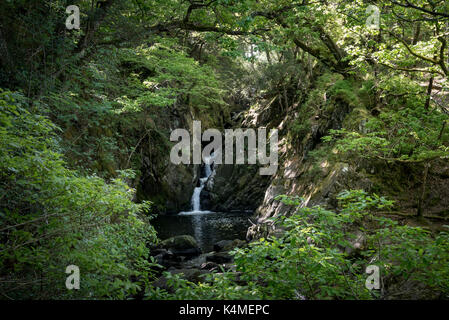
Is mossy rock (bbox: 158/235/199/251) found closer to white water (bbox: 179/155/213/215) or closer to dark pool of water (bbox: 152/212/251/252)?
dark pool of water (bbox: 152/212/251/252)

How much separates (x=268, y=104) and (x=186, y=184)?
8.62 meters

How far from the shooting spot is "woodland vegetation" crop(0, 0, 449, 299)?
9.73 ft

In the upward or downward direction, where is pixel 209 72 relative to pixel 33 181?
upward

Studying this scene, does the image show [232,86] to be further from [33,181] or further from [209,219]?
[33,181]

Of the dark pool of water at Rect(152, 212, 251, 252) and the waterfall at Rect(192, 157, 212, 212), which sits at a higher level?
the waterfall at Rect(192, 157, 212, 212)

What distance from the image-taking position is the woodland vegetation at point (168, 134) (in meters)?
2.97

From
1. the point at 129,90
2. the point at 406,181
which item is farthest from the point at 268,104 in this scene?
the point at 406,181

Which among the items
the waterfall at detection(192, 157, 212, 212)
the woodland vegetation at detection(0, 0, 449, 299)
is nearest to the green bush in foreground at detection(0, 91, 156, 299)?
the woodland vegetation at detection(0, 0, 449, 299)

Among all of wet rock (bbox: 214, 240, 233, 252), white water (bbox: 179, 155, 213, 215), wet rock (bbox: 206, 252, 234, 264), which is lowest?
wet rock (bbox: 206, 252, 234, 264)

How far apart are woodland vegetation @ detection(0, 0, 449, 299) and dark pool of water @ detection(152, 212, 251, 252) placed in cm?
405

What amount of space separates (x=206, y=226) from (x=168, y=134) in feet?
19.6

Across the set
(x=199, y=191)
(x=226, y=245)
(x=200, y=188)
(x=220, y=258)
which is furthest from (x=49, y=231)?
(x=200, y=188)

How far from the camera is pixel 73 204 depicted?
11.0 feet

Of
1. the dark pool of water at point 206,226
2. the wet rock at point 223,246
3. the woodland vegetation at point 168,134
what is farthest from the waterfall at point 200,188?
the wet rock at point 223,246
